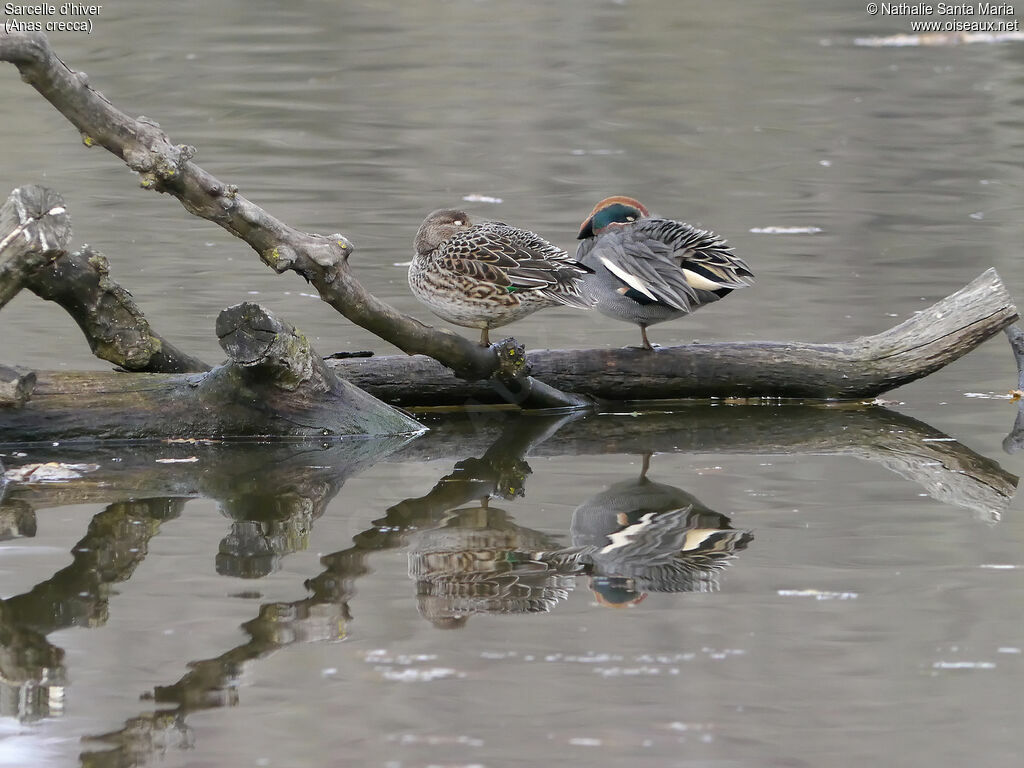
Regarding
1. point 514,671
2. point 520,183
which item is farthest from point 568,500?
point 520,183

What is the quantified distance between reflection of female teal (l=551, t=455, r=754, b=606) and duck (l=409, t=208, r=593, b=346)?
1.22 m

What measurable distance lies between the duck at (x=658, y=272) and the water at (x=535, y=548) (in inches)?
22.2

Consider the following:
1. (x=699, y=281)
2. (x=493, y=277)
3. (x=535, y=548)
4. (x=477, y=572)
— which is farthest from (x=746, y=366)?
(x=477, y=572)

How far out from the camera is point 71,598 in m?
4.82

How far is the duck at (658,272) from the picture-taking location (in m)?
7.27

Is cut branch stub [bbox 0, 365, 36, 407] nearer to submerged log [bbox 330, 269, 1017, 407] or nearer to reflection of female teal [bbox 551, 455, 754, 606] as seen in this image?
submerged log [bbox 330, 269, 1017, 407]

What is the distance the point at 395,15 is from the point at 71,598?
72.6ft

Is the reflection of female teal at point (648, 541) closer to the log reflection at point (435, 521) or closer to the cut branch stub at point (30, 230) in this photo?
the log reflection at point (435, 521)

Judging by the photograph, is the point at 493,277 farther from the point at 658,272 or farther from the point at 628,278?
the point at 658,272

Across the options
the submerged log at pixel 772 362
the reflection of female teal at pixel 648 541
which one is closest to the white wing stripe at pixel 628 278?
the submerged log at pixel 772 362

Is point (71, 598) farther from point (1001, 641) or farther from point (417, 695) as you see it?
point (1001, 641)

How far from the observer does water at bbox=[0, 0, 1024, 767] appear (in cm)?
396

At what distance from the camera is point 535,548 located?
5.38m

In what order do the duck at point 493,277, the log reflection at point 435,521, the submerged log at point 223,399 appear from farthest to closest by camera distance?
1. the duck at point 493,277
2. the submerged log at point 223,399
3. the log reflection at point 435,521
